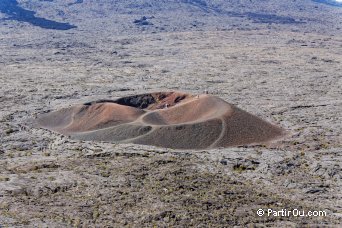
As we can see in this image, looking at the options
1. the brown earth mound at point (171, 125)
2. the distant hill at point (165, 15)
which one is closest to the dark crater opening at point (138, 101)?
the brown earth mound at point (171, 125)

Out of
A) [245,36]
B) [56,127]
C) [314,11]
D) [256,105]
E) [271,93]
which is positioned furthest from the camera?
[314,11]

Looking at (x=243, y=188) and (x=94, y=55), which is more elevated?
(x=243, y=188)

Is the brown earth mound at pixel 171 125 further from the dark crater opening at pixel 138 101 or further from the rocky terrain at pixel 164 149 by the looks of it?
the dark crater opening at pixel 138 101

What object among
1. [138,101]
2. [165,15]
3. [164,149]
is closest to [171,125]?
[164,149]

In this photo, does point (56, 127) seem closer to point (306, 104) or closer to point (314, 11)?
point (306, 104)

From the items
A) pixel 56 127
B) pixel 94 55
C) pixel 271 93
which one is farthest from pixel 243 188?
pixel 94 55

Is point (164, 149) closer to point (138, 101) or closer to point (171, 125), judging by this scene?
point (171, 125)
